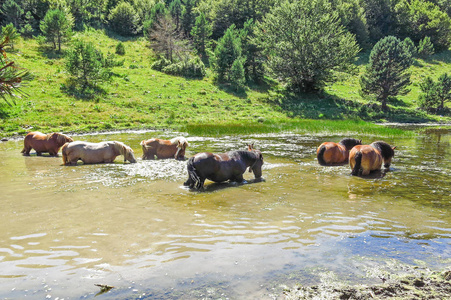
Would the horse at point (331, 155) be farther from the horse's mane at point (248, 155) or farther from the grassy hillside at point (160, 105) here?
the grassy hillside at point (160, 105)

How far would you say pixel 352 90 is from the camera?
61.1 meters

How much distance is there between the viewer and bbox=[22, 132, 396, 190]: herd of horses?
10.3 meters

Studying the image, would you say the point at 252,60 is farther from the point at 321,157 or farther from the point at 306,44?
the point at 321,157

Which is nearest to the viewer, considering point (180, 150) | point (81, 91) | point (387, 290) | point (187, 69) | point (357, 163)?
point (387, 290)

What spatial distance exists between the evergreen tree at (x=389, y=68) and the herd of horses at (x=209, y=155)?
1497 inches

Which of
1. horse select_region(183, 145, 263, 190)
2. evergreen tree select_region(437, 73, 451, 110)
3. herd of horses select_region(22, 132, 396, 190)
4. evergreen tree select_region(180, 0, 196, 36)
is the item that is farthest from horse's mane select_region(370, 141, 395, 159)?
evergreen tree select_region(180, 0, 196, 36)

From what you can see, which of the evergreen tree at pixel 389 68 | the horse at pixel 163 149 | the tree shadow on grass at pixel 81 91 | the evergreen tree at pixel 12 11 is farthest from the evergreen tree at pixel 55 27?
the evergreen tree at pixel 389 68

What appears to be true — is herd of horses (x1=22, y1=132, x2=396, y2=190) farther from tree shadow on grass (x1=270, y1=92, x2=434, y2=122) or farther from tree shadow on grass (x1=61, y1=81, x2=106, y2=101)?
tree shadow on grass (x1=270, y1=92, x2=434, y2=122)

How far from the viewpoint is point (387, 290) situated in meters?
4.35

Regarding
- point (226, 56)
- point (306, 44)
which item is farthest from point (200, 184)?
point (226, 56)

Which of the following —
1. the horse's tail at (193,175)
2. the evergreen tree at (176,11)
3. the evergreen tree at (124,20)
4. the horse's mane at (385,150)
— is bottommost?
the horse's tail at (193,175)

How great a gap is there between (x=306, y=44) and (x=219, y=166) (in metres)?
43.2

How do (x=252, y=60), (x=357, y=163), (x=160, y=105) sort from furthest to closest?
1. (x=252, y=60)
2. (x=160, y=105)
3. (x=357, y=163)

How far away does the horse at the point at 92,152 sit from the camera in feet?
45.9
